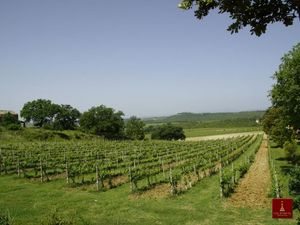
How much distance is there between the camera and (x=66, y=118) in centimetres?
10031

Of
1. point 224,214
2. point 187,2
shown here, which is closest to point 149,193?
point 224,214

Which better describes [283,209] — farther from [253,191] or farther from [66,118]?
[66,118]

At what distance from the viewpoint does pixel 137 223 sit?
15836mm

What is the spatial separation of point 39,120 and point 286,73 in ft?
282

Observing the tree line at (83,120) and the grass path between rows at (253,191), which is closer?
the grass path between rows at (253,191)

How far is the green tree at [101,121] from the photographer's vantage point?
9450 centimetres

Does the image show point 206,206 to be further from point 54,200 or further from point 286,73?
point 286,73

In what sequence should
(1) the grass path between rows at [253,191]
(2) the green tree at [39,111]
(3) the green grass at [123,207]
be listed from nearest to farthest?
(3) the green grass at [123,207] → (1) the grass path between rows at [253,191] → (2) the green tree at [39,111]

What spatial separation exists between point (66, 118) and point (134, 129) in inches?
777

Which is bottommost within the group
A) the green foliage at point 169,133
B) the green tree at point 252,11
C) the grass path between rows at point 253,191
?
the grass path between rows at point 253,191

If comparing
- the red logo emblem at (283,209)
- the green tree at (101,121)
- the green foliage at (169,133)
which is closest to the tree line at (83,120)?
the green tree at (101,121)

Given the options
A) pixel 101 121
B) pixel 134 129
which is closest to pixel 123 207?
pixel 101 121

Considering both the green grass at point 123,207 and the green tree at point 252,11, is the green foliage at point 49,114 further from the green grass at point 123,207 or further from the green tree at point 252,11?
the green tree at point 252,11

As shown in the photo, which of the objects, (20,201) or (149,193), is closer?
(20,201)
